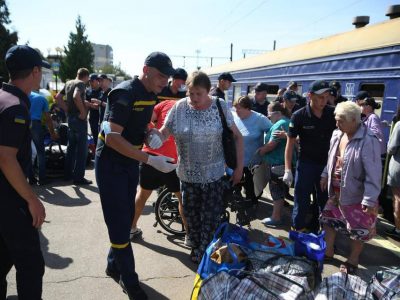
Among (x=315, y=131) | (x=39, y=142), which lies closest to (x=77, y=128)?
(x=39, y=142)

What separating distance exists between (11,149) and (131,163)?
96cm

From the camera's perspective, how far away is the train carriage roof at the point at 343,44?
5.64 meters

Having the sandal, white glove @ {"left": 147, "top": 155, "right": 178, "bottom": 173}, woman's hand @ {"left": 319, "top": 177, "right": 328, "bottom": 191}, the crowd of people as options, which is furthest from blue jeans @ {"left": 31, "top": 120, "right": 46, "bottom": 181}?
the sandal

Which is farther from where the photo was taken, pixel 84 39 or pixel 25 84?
pixel 84 39

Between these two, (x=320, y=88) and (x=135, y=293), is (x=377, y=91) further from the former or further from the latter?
(x=135, y=293)

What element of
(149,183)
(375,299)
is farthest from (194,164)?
(375,299)

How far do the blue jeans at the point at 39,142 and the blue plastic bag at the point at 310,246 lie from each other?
4913 mm

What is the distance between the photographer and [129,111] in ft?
8.35

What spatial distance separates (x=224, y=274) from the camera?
2260mm

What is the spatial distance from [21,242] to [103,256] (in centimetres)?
161

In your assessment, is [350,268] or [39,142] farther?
[39,142]

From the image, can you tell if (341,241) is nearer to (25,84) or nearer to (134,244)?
(134,244)

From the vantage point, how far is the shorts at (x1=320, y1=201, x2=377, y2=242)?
3.20m

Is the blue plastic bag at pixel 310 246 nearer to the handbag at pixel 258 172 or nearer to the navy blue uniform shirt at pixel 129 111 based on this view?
the navy blue uniform shirt at pixel 129 111
